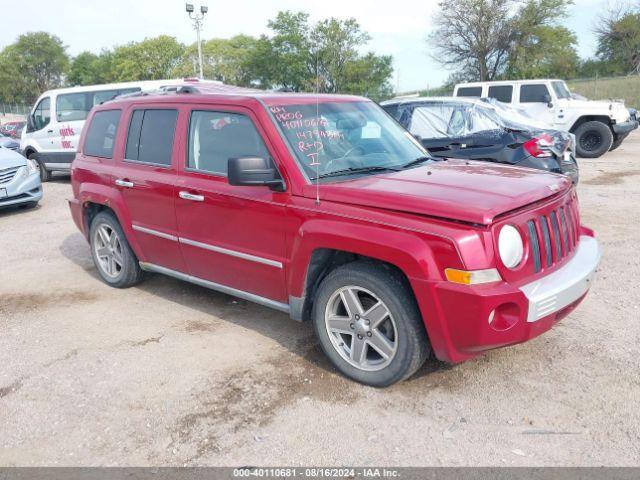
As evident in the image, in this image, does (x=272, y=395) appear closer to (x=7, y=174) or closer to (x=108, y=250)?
(x=108, y=250)

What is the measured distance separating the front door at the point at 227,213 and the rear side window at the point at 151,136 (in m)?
0.27

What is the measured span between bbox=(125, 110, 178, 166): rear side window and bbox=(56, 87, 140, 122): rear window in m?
8.57

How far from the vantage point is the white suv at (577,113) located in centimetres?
1434

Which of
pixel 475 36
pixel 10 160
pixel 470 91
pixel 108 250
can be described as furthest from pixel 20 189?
pixel 475 36

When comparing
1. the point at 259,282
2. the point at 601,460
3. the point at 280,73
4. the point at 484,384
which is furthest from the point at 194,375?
the point at 280,73

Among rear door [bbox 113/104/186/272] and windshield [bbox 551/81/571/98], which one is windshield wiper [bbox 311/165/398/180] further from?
windshield [bbox 551/81/571/98]

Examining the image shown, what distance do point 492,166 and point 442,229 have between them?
1.47 m

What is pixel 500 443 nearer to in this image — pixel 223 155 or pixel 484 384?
pixel 484 384

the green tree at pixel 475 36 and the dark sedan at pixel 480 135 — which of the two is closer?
the dark sedan at pixel 480 135

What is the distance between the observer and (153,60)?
65750 millimetres

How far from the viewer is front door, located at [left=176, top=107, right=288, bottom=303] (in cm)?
389

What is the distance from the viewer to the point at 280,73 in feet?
168

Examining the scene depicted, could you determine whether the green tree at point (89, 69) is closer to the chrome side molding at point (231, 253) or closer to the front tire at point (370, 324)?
the chrome side molding at point (231, 253)

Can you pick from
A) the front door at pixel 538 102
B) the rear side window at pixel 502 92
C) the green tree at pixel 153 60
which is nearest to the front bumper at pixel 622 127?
the front door at pixel 538 102
